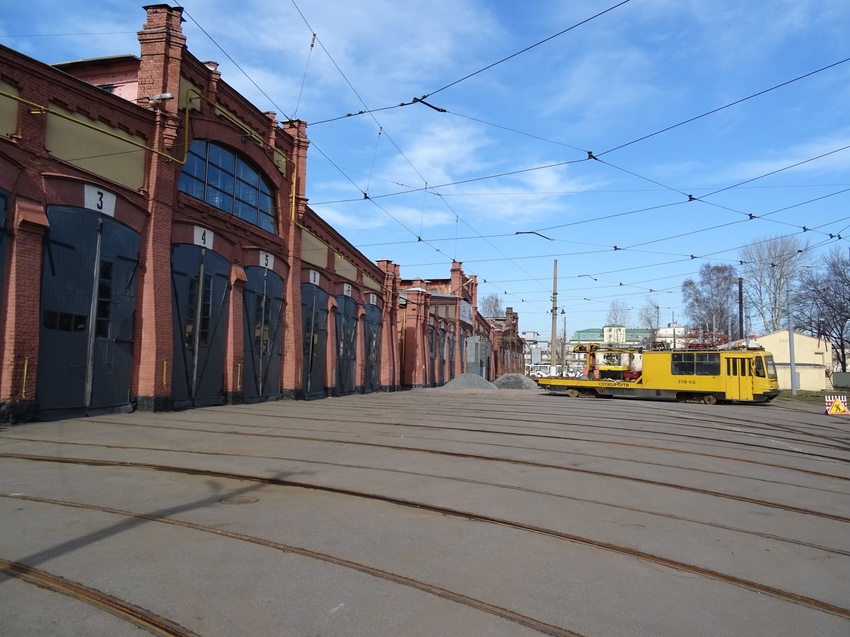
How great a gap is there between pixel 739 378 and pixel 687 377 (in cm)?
233

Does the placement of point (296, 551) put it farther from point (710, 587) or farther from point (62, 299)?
point (62, 299)

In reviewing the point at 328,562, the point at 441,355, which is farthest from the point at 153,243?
the point at 441,355

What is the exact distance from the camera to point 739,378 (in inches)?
1126

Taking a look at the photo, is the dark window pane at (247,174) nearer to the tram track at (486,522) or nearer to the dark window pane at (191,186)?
the dark window pane at (191,186)

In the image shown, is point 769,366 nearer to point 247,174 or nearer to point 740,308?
point 740,308

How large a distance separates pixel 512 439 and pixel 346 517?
6.91 metres

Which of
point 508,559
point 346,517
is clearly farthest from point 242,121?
point 508,559

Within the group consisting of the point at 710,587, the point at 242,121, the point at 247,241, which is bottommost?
Answer: the point at 710,587

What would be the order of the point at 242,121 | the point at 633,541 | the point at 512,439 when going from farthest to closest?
the point at 242,121
the point at 512,439
the point at 633,541

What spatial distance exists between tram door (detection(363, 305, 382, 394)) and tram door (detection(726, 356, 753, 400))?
1811 centimetres

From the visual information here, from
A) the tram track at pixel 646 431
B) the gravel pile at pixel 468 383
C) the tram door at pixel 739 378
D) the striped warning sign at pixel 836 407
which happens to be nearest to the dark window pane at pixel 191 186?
the tram track at pixel 646 431

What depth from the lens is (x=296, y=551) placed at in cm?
503

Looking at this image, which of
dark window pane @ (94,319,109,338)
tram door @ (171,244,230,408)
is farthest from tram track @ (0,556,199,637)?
tram door @ (171,244,230,408)

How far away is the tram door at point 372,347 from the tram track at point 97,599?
92.1 feet
